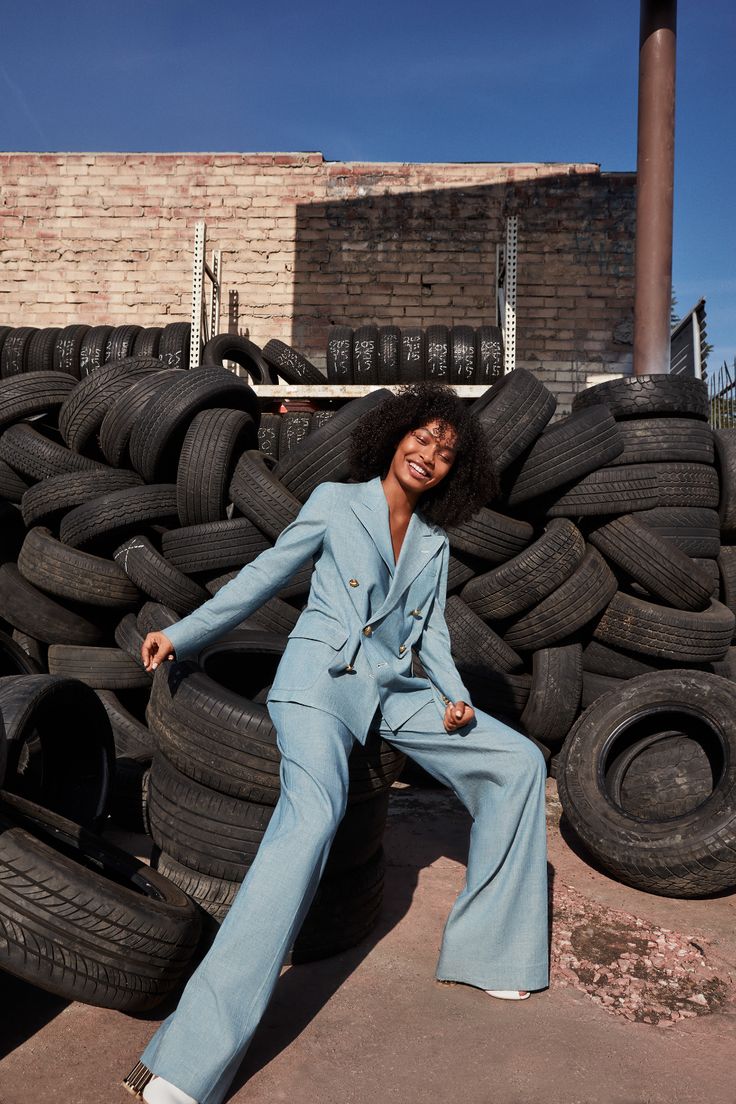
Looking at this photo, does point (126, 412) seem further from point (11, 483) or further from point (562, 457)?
point (562, 457)

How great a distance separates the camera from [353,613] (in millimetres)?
2594

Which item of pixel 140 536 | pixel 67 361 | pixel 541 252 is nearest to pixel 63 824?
pixel 140 536

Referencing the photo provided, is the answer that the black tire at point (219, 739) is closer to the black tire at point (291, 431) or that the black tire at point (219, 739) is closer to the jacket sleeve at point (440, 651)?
the jacket sleeve at point (440, 651)

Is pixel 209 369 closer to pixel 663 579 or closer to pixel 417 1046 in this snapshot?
pixel 663 579

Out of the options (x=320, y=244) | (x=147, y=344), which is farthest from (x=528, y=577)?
(x=320, y=244)

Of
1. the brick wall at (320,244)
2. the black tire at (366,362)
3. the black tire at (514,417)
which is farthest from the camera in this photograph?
the brick wall at (320,244)

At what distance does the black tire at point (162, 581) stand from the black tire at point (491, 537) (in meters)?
1.45

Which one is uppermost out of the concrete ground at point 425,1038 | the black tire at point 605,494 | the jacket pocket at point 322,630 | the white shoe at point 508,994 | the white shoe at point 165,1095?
the black tire at point 605,494

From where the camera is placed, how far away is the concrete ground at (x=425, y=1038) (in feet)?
6.87

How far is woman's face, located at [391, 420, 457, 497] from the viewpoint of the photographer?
2.75 metres

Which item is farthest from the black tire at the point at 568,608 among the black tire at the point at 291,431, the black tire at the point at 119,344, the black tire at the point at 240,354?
the black tire at the point at 119,344

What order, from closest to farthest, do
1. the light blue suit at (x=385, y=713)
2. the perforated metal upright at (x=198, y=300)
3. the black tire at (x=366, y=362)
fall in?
the light blue suit at (x=385, y=713), the black tire at (x=366, y=362), the perforated metal upright at (x=198, y=300)

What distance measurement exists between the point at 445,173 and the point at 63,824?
11.3 m

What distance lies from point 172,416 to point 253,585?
2.58 metres
